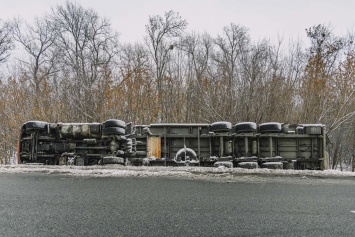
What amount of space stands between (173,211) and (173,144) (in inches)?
252

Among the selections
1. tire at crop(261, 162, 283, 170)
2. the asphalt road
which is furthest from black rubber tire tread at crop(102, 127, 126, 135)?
tire at crop(261, 162, 283, 170)

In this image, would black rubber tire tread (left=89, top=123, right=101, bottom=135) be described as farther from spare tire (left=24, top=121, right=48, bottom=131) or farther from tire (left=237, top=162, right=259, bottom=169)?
tire (left=237, top=162, right=259, bottom=169)

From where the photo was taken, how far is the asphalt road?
252cm

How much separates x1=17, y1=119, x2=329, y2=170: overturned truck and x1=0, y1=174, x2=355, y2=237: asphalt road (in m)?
4.47

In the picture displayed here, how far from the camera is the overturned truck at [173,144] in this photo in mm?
9227

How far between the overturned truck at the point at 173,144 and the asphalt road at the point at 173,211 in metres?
4.47

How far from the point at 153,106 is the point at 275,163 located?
1123 cm

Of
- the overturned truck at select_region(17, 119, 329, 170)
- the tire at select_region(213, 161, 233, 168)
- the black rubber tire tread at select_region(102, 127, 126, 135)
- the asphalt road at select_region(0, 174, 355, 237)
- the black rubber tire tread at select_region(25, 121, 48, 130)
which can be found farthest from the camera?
the black rubber tire tread at select_region(25, 121, 48, 130)

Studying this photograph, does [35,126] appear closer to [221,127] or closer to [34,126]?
[34,126]

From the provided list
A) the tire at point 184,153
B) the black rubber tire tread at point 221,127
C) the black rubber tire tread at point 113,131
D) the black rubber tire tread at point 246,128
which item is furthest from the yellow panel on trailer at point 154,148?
the black rubber tire tread at point 246,128

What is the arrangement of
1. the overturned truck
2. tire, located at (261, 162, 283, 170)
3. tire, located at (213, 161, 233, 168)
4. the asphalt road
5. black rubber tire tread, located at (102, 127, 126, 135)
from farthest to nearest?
the overturned truck, black rubber tire tread, located at (102, 127, 126, 135), tire, located at (261, 162, 283, 170), tire, located at (213, 161, 233, 168), the asphalt road

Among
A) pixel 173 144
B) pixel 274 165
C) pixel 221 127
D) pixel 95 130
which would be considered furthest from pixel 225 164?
pixel 95 130

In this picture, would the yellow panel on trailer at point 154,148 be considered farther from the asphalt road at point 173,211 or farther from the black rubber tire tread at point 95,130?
the asphalt road at point 173,211

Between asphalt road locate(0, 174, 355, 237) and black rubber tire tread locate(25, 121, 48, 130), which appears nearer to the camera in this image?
asphalt road locate(0, 174, 355, 237)
